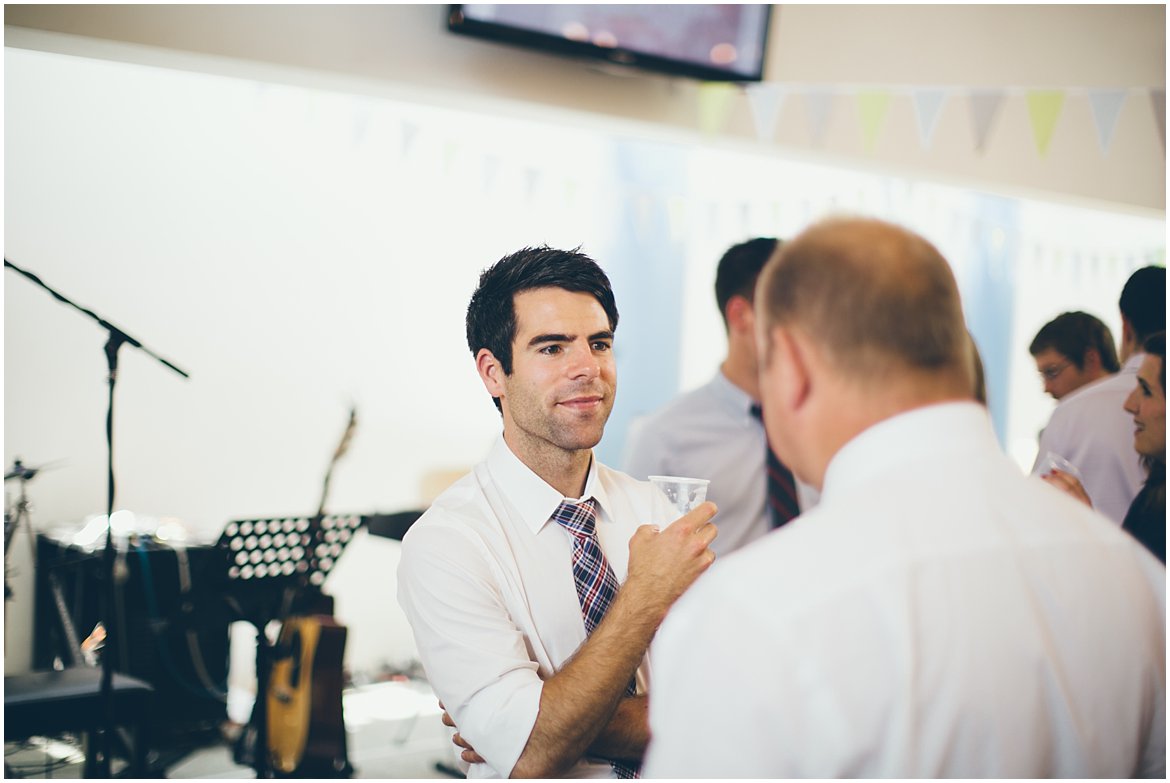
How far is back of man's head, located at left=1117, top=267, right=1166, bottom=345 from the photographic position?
2.31 m

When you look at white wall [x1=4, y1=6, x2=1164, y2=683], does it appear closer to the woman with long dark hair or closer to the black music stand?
the black music stand

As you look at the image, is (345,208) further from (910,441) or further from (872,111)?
(910,441)

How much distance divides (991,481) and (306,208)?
14.3ft

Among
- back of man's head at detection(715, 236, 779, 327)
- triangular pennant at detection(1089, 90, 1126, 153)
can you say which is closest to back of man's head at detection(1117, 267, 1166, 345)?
back of man's head at detection(715, 236, 779, 327)

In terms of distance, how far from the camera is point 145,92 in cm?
450

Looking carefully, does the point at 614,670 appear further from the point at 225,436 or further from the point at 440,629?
the point at 225,436

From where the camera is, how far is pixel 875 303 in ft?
3.04

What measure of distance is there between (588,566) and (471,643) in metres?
0.25

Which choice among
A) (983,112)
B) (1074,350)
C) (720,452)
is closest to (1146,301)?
(1074,350)

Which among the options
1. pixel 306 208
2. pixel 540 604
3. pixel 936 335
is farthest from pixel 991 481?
pixel 306 208

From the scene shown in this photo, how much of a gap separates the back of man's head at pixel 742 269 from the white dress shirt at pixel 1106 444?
2.57 feet

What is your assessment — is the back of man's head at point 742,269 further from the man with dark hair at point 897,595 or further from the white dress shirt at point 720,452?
the man with dark hair at point 897,595

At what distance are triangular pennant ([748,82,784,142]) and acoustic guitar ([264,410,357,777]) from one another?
206 cm

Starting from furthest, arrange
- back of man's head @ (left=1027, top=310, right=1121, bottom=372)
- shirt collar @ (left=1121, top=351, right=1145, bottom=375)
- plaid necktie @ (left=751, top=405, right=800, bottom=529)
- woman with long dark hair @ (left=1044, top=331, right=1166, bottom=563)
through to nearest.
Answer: back of man's head @ (left=1027, top=310, right=1121, bottom=372) → plaid necktie @ (left=751, top=405, right=800, bottom=529) → shirt collar @ (left=1121, top=351, right=1145, bottom=375) → woman with long dark hair @ (left=1044, top=331, right=1166, bottom=563)
